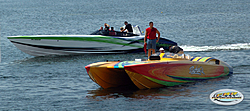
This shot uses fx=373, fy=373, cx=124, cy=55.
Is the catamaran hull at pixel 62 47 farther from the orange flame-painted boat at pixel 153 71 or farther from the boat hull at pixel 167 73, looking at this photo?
the boat hull at pixel 167 73

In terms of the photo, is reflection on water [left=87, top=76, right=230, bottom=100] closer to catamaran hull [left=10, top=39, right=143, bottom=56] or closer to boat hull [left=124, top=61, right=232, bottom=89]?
boat hull [left=124, top=61, right=232, bottom=89]

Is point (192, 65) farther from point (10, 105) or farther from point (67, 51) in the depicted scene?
point (67, 51)

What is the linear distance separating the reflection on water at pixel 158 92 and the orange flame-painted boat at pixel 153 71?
23 cm

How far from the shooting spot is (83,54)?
22.0m

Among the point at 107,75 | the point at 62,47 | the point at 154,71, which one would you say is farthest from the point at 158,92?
the point at 62,47

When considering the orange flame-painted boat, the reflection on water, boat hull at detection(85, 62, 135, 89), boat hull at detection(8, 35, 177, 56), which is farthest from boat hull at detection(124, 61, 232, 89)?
boat hull at detection(8, 35, 177, 56)

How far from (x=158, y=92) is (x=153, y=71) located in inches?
30.7

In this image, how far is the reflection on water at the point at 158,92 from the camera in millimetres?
12594

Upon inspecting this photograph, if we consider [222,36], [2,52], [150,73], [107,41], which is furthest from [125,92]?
[222,36]

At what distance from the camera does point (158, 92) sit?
1305 cm

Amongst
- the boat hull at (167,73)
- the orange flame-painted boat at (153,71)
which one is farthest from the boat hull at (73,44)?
the boat hull at (167,73)

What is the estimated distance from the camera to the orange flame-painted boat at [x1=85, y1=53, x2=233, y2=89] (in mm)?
12734

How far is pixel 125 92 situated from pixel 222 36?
65.3ft

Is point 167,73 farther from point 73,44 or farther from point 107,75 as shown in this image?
point 73,44
